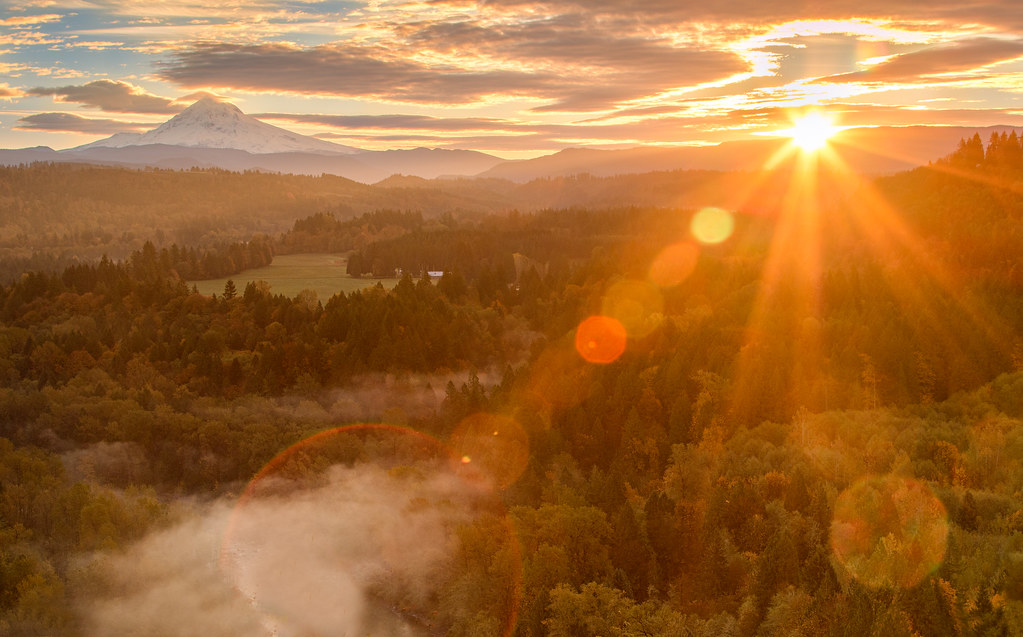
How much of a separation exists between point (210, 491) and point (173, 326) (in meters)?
51.1

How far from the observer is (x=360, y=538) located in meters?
75.0

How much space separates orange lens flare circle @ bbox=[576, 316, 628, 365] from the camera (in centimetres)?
10712

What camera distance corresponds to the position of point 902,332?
9212cm

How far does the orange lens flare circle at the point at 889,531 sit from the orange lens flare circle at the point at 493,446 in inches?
1350

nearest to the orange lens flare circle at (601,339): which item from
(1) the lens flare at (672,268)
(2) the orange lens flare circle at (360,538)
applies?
(2) the orange lens flare circle at (360,538)

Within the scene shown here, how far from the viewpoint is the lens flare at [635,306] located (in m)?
116

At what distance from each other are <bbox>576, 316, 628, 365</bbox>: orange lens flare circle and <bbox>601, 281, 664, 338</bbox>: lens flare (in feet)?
4.55

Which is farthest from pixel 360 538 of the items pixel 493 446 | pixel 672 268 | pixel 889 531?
pixel 672 268

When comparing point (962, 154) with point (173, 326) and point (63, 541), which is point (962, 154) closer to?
point (173, 326)

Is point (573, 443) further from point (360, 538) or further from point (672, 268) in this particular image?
point (672, 268)

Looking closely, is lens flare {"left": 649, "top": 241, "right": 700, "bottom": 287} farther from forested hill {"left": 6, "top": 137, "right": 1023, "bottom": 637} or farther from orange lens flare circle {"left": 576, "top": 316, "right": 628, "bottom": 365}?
orange lens flare circle {"left": 576, "top": 316, "right": 628, "bottom": 365}

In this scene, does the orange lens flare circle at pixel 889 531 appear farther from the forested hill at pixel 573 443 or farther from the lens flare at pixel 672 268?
the lens flare at pixel 672 268

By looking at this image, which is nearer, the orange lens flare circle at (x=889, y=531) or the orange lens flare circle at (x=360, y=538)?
the orange lens flare circle at (x=889, y=531)

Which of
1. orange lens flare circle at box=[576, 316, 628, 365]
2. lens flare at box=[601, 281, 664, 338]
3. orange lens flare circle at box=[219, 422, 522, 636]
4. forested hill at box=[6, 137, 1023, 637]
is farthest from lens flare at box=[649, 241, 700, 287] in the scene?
orange lens flare circle at box=[219, 422, 522, 636]
